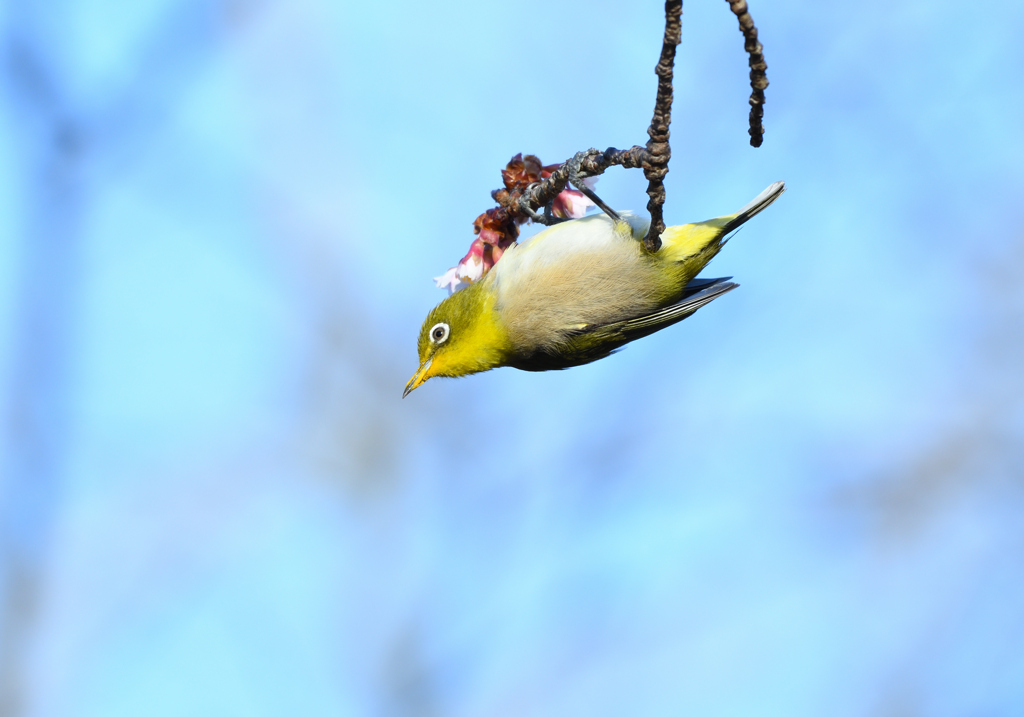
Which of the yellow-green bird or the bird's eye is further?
the bird's eye

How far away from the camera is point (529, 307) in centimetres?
532

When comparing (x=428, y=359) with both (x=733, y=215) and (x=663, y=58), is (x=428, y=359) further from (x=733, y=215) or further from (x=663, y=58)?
(x=663, y=58)

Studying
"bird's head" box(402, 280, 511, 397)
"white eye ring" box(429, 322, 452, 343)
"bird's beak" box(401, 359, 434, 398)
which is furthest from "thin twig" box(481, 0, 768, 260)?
"bird's beak" box(401, 359, 434, 398)

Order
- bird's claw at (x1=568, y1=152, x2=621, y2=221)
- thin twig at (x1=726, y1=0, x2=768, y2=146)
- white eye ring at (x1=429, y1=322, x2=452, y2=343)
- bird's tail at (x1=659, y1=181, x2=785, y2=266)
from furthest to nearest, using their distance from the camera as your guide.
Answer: white eye ring at (x1=429, y1=322, x2=452, y2=343) < bird's tail at (x1=659, y1=181, x2=785, y2=266) < bird's claw at (x1=568, y1=152, x2=621, y2=221) < thin twig at (x1=726, y1=0, x2=768, y2=146)

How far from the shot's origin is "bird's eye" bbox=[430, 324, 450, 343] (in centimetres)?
549

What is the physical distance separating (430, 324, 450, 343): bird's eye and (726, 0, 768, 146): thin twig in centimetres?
276

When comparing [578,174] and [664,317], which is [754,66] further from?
[664,317]

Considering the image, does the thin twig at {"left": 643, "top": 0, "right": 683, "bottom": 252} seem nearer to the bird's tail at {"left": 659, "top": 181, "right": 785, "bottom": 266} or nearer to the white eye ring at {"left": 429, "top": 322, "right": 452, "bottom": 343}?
the bird's tail at {"left": 659, "top": 181, "right": 785, "bottom": 266}

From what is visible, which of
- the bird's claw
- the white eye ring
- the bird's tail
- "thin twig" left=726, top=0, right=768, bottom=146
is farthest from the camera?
the white eye ring

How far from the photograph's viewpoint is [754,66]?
289cm

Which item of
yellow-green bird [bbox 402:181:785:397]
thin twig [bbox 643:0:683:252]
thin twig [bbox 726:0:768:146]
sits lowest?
thin twig [bbox 726:0:768:146]

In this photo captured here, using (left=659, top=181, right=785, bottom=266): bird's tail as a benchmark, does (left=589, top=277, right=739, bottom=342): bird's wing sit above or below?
below

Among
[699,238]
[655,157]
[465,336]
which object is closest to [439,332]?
[465,336]

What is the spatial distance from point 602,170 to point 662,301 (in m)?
1.63
